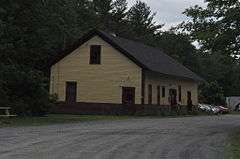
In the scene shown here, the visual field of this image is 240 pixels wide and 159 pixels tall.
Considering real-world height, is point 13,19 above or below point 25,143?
above

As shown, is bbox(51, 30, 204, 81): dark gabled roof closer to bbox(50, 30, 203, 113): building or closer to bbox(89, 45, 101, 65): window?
bbox(50, 30, 203, 113): building

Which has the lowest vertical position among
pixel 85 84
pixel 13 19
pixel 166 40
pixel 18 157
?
pixel 18 157

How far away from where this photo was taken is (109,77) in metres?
53.3

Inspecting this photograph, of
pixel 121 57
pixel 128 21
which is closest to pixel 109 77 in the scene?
pixel 121 57

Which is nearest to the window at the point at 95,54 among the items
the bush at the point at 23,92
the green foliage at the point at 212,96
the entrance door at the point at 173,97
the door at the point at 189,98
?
the entrance door at the point at 173,97

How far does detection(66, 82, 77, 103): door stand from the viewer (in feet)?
178

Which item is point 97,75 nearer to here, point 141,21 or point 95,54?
point 95,54

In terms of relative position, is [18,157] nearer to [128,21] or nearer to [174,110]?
[174,110]

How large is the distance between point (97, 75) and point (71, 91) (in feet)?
9.79

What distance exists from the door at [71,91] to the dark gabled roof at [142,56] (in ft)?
8.54

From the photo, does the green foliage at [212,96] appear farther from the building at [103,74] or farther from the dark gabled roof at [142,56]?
the building at [103,74]

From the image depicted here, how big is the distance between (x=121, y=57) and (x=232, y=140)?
30.9 meters

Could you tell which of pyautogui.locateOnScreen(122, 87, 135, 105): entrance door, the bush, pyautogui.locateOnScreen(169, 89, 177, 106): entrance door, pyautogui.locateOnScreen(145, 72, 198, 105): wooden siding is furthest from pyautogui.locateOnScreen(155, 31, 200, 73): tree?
the bush

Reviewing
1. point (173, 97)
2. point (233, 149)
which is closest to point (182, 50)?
point (173, 97)
